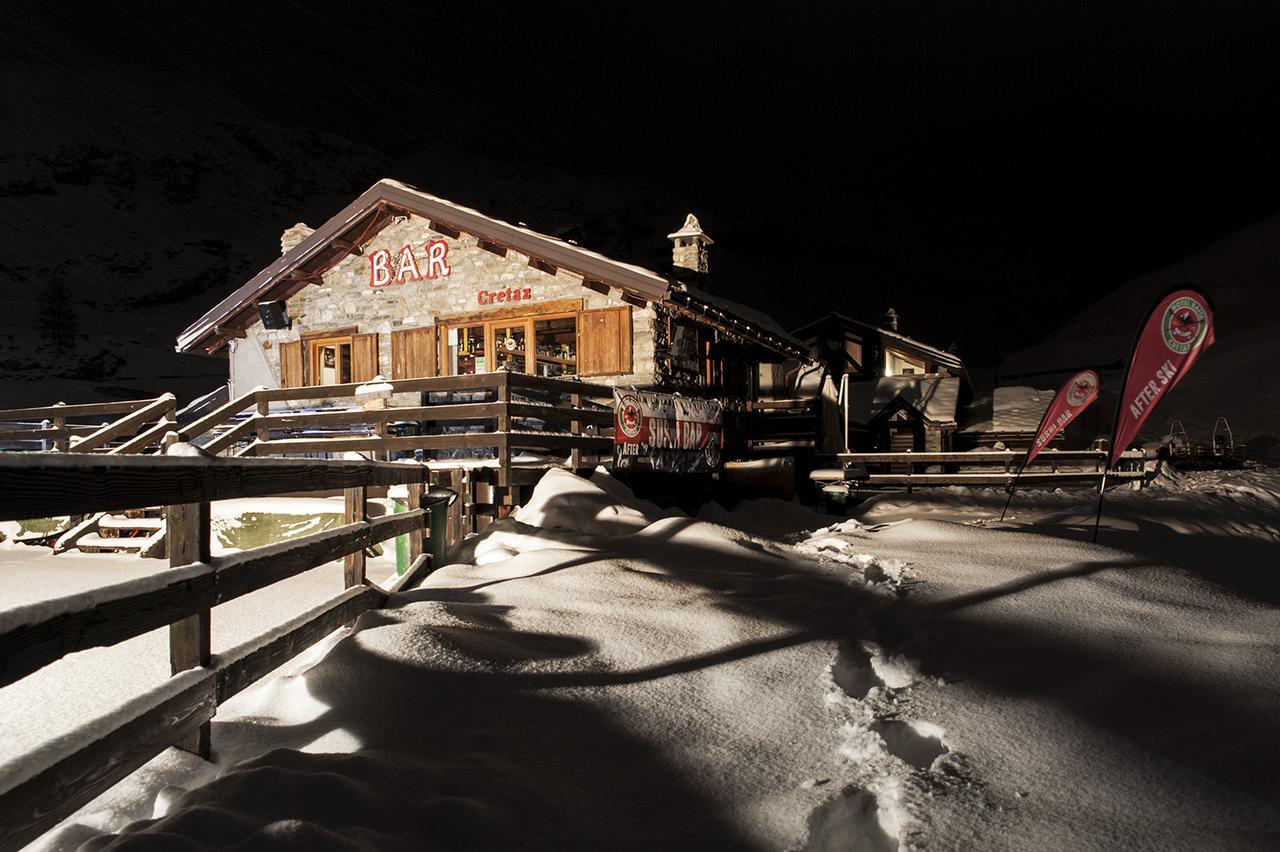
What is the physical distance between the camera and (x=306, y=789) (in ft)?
7.70

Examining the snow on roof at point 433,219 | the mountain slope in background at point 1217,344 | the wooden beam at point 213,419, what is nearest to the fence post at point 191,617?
the mountain slope in background at point 1217,344

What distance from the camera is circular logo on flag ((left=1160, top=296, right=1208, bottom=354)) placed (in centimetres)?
580

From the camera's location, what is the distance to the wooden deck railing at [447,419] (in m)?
8.79

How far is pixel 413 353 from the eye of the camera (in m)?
16.4

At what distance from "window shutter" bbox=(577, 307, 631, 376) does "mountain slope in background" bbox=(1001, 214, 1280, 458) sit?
26.4 ft

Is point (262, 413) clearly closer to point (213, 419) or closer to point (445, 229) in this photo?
point (213, 419)

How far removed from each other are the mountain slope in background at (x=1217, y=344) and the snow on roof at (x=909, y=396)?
7.23 metres

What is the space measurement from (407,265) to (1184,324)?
46.6ft

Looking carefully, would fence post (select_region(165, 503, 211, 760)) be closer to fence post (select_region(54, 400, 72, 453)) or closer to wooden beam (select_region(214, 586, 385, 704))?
wooden beam (select_region(214, 586, 385, 704))

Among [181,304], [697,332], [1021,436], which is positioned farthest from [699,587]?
[181,304]

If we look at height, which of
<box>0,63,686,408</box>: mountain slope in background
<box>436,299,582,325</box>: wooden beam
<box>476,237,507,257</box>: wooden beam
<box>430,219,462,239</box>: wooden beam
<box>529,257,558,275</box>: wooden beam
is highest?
<box>0,63,686,408</box>: mountain slope in background

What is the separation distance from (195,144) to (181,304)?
122ft

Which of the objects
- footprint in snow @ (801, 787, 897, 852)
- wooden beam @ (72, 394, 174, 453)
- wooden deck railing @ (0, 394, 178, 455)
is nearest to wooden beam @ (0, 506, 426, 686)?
footprint in snow @ (801, 787, 897, 852)

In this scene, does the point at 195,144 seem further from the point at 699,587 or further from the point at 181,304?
the point at 699,587
